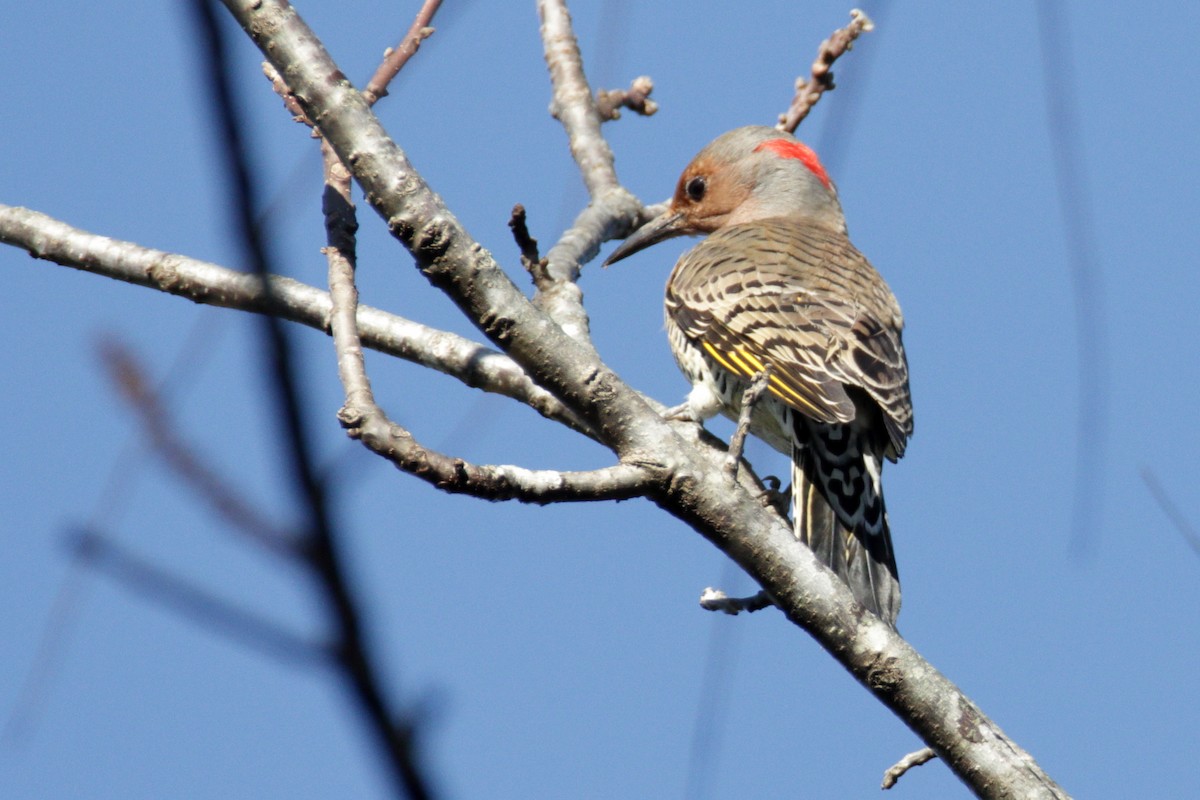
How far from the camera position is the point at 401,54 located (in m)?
2.90

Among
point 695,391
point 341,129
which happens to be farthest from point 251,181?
point 695,391

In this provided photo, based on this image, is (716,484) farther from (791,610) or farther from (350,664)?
(350,664)

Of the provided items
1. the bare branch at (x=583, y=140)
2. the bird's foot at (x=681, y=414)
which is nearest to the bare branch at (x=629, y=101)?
the bare branch at (x=583, y=140)

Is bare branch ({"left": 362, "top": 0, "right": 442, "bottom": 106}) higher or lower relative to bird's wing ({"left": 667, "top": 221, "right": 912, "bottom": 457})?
lower

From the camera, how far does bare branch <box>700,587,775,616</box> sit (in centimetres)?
321

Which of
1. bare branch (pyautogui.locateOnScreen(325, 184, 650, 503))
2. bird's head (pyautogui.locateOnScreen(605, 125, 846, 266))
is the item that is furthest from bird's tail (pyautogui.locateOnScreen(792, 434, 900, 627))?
bird's head (pyautogui.locateOnScreen(605, 125, 846, 266))

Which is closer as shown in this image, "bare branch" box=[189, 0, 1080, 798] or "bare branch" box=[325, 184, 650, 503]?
"bare branch" box=[325, 184, 650, 503]

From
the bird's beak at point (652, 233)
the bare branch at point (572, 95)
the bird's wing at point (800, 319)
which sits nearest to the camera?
the bird's wing at point (800, 319)

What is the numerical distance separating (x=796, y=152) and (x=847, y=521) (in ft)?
10.1

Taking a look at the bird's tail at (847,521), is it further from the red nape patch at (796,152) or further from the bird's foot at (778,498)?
the red nape patch at (796,152)

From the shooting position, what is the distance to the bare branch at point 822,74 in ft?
18.7

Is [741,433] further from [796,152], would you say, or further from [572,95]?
[796,152]

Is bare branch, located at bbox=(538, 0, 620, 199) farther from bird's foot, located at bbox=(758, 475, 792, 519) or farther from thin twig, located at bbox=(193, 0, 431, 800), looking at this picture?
thin twig, located at bbox=(193, 0, 431, 800)

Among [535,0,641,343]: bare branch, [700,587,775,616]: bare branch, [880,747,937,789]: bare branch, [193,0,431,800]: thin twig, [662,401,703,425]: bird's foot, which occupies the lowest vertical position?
[193,0,431,800]: thin twig
